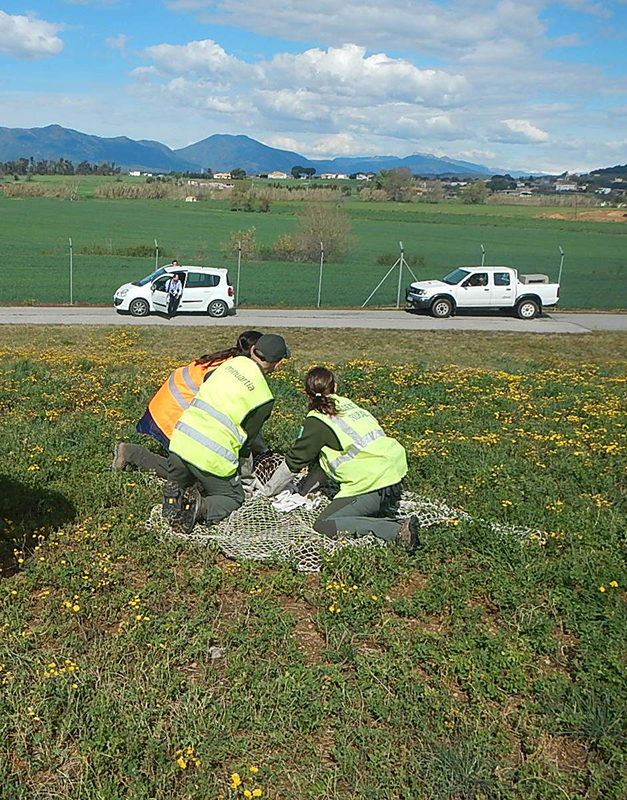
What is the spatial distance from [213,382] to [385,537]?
1.82m

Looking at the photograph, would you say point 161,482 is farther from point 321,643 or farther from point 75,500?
point 321,643

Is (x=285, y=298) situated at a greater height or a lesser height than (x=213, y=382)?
lesser

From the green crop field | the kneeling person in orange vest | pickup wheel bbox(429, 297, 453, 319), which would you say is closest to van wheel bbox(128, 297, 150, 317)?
the green crop field

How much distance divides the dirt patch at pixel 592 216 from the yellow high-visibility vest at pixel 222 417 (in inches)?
3042

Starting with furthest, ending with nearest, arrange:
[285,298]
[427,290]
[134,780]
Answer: [285,298], [427,290], [134,780]

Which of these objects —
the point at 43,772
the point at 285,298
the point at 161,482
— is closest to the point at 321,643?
the point at 43,772

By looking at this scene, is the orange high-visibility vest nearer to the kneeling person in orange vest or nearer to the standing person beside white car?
the kneeling person in orange vest

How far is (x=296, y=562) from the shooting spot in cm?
566

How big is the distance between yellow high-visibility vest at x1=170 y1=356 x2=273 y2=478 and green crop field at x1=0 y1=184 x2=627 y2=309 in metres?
20.4

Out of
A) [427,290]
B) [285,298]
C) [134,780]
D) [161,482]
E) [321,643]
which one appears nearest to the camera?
[134,780]

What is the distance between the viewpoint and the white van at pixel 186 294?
22875 mm

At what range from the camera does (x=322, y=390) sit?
6098 millimetres

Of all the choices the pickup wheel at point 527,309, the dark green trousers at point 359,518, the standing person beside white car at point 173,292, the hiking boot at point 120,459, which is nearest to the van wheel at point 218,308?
the standing person beside white car at point 173,292

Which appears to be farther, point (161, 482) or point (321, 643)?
point (161, 482)
